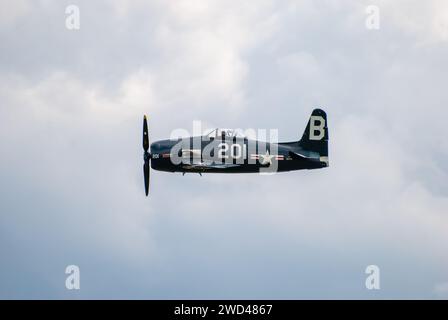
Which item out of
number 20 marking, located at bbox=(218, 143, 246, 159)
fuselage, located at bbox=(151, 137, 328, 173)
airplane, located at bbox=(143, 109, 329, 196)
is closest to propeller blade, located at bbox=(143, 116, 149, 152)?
airplane, located at bbox=(143, 109, 329, 196)

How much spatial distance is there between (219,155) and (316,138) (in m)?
9.78

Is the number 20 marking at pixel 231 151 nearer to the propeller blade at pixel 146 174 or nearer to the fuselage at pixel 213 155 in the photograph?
the fuselage at pixel 213 155

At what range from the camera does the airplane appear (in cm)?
8731

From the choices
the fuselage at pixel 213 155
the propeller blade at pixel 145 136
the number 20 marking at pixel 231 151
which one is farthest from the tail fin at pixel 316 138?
the propeller blade at pixel 145 136

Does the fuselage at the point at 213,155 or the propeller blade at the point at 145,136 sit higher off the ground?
the propeller blade at the point at 145,136

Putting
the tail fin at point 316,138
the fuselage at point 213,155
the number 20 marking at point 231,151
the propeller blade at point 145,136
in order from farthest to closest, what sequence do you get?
the tail fin at point 316,138 < the propeller blade at point 145,136 < the number 20 marking at point 231,151 < the fuselage at point 213,155

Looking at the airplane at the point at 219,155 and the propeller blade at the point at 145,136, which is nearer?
the airplane at the point at 219,155

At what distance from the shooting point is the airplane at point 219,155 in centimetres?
8731

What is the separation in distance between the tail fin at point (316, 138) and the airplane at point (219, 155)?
1.70m

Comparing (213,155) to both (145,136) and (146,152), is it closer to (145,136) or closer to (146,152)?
(146,152)

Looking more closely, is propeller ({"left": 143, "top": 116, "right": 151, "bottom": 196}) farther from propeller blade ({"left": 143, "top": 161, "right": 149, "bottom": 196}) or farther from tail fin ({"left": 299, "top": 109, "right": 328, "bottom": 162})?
tail fin ({"left": 299, "top": 109, "right": 328, "bottom": 162})

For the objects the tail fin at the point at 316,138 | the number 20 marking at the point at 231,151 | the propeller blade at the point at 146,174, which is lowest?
the propeller blade at the point at 146,174
